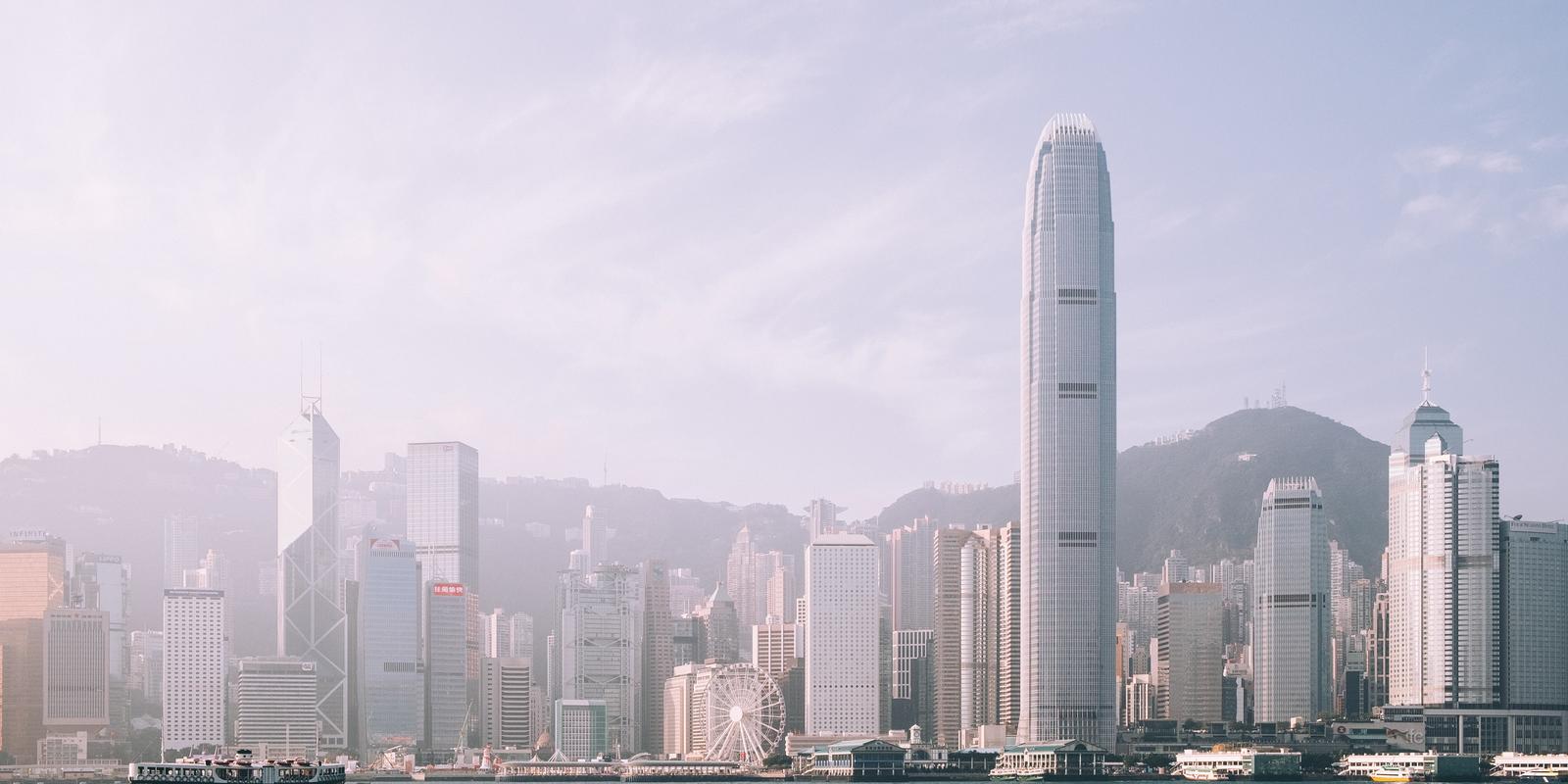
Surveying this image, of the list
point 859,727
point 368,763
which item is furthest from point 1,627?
point 859,727

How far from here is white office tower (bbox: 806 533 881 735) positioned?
193 meters

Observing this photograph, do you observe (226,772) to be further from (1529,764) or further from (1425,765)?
(1529,764)

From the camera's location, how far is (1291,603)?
192 metres

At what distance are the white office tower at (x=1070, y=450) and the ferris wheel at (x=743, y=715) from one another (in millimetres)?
22827

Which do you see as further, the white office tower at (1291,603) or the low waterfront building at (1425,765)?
the white office tower at (1291,603)

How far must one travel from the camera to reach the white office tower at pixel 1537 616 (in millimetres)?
168000

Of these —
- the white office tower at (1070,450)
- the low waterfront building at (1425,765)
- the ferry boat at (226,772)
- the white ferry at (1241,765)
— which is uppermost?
the white office tower at (1070,450)

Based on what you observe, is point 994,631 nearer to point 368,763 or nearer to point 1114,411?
point 1114,411

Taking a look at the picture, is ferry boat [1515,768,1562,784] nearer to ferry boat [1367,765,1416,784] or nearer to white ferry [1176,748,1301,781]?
ferry boat [1367,765,1416,784]

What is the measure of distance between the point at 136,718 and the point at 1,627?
68.4 feet

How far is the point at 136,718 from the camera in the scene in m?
192

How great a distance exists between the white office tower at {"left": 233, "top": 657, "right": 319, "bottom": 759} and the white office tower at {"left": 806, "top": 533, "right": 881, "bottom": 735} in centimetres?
4840

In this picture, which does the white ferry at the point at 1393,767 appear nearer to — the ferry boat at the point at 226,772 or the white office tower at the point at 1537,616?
the white office tower at the point at 1537,616

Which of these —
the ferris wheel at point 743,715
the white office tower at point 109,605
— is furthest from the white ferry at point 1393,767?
the white office tower at point 109,605
